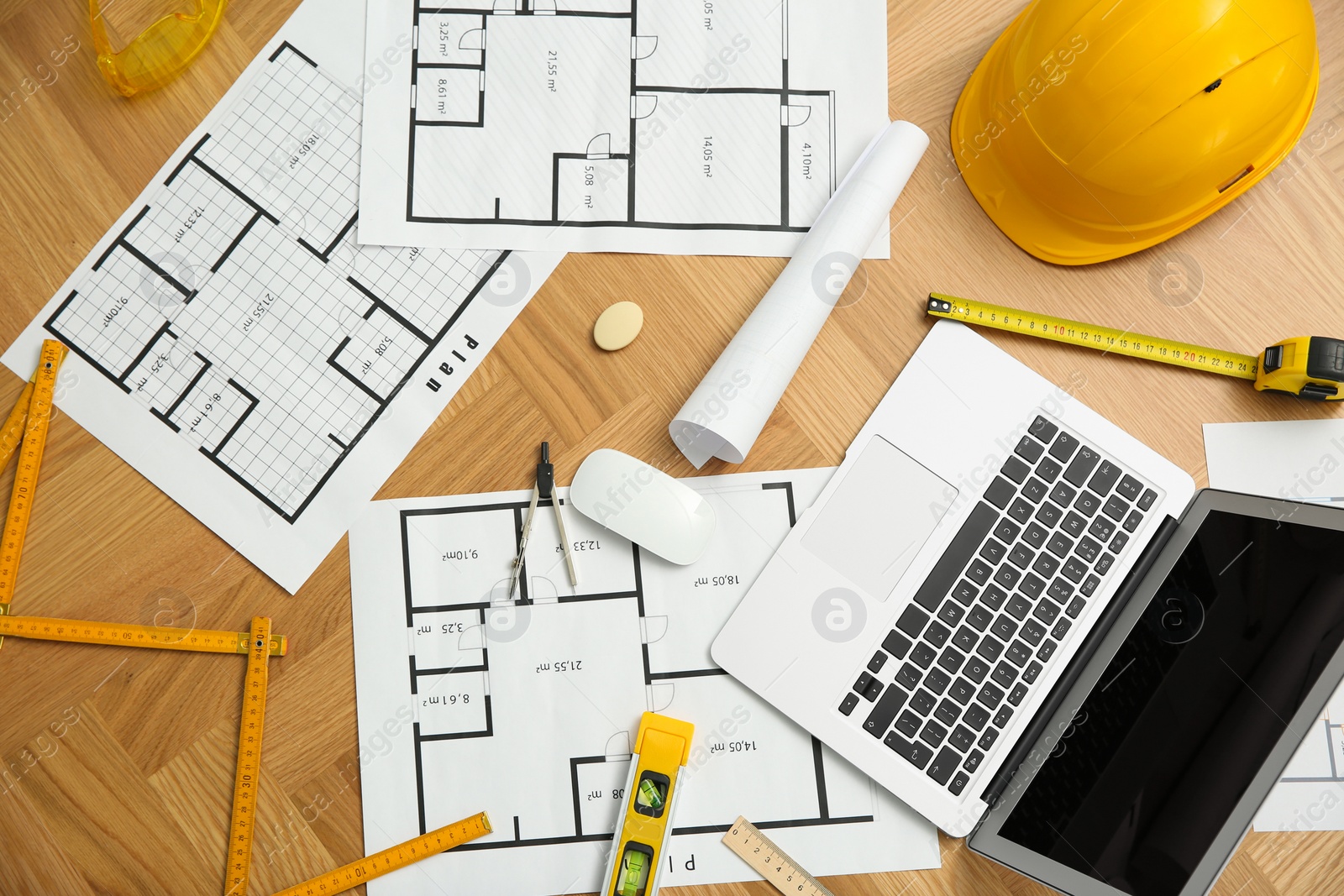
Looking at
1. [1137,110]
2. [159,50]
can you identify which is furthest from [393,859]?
[1137,110]

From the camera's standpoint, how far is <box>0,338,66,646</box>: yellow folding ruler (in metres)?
0.77

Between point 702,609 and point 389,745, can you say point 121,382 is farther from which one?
point 702,609

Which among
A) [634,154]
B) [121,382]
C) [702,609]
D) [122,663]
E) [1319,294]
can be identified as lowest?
[122,663]

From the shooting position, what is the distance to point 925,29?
2.70ft

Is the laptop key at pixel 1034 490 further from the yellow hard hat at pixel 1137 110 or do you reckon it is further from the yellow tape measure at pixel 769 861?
the yellow tape measure at pixel 769 861

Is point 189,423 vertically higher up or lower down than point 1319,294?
lower down

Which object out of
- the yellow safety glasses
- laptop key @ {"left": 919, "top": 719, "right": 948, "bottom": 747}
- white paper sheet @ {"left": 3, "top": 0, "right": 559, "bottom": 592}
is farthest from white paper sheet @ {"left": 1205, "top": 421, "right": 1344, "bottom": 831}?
the yellow safety glasses

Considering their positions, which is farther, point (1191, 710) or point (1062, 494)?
point (1062, 494)

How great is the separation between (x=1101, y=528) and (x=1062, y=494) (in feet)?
0.16

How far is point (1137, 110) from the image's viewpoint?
2.24ft

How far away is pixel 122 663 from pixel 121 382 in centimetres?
27

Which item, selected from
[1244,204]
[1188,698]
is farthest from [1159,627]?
[1244,204]

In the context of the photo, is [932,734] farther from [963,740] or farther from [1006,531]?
[1006,531]

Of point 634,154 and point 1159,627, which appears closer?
point 1159,627
